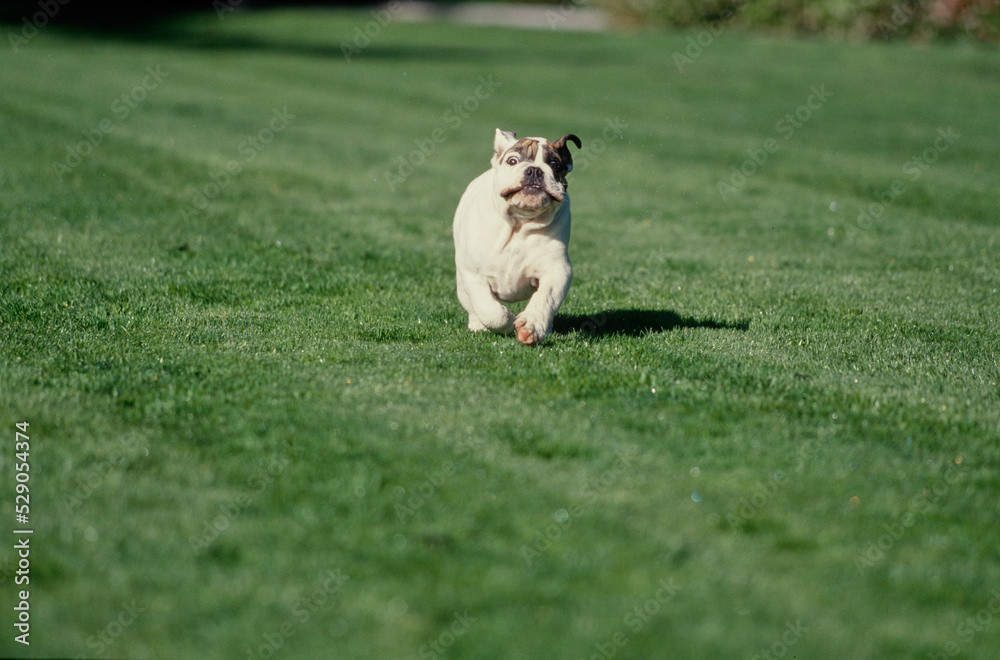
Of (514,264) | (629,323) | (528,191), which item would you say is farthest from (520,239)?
(629,323)

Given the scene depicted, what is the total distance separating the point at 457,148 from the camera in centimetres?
1762

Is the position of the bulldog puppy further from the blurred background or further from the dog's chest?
the blurred background

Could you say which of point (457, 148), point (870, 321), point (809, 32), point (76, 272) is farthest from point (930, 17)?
point (76, 272)

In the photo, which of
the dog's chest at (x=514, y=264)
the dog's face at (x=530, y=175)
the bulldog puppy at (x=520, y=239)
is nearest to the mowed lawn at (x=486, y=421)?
the bulldog puppy at (x=520, y=239)

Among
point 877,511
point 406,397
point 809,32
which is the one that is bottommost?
point 809,32

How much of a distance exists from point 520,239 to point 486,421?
66.4 inches

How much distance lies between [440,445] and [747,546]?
5.14 ft

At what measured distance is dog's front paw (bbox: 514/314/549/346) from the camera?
658cm

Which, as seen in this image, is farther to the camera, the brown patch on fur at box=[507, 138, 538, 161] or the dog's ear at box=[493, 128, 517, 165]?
the dog's ear at box=[493, 128, 517, 165]

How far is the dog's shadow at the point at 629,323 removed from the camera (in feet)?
24.3

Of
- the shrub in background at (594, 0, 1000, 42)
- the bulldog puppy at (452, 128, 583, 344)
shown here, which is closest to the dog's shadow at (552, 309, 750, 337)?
the bulldog puppy at (452, 128, 583, 344)

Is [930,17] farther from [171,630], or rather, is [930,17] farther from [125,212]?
[171,630]

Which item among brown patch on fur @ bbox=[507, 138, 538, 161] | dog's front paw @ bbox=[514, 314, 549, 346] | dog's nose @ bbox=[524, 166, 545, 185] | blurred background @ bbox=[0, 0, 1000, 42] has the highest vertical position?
brown patch on fur @ bbox=[507, 138, 538, 161]

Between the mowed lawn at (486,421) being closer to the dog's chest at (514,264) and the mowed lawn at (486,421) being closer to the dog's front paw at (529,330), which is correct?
the dog's front paw at (529,330)
